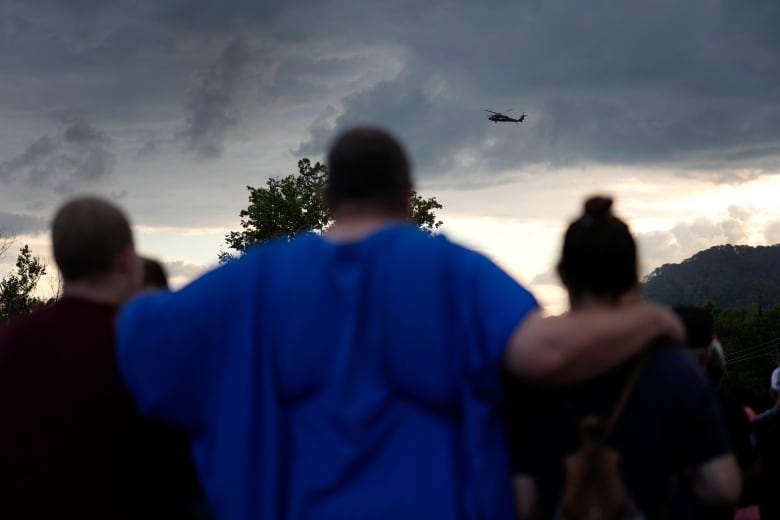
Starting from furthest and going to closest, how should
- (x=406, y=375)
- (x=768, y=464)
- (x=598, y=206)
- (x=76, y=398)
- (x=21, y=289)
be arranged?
(x=21, y=289) < (x=768, y=464) < (x=76, y=398) < (x=598, y=206) < (x=406, y=375)

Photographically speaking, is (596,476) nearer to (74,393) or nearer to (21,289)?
(74,393)

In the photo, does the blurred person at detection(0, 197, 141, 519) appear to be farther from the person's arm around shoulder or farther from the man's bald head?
the person's arm around shoulder

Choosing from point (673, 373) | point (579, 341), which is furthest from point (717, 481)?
point (579, 341)

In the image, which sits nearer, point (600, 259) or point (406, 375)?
point (406, 375)

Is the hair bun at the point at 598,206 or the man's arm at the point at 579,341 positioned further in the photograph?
the hair bun at the point at 598,206

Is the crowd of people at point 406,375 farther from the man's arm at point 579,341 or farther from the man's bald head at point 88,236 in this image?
the man's bald head at point 88,236

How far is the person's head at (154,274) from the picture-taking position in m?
4.05

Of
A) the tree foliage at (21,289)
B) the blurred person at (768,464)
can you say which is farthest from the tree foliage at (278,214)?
the blurred person at (768,464)

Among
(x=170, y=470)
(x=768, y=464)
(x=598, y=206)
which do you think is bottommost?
(x=768, y=464)

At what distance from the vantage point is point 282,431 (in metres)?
2.74

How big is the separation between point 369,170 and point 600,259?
0.71 m

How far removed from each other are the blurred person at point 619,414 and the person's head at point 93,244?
1.44 meters

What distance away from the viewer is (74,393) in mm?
3301

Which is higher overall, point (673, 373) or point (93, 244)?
point (93, 244)
